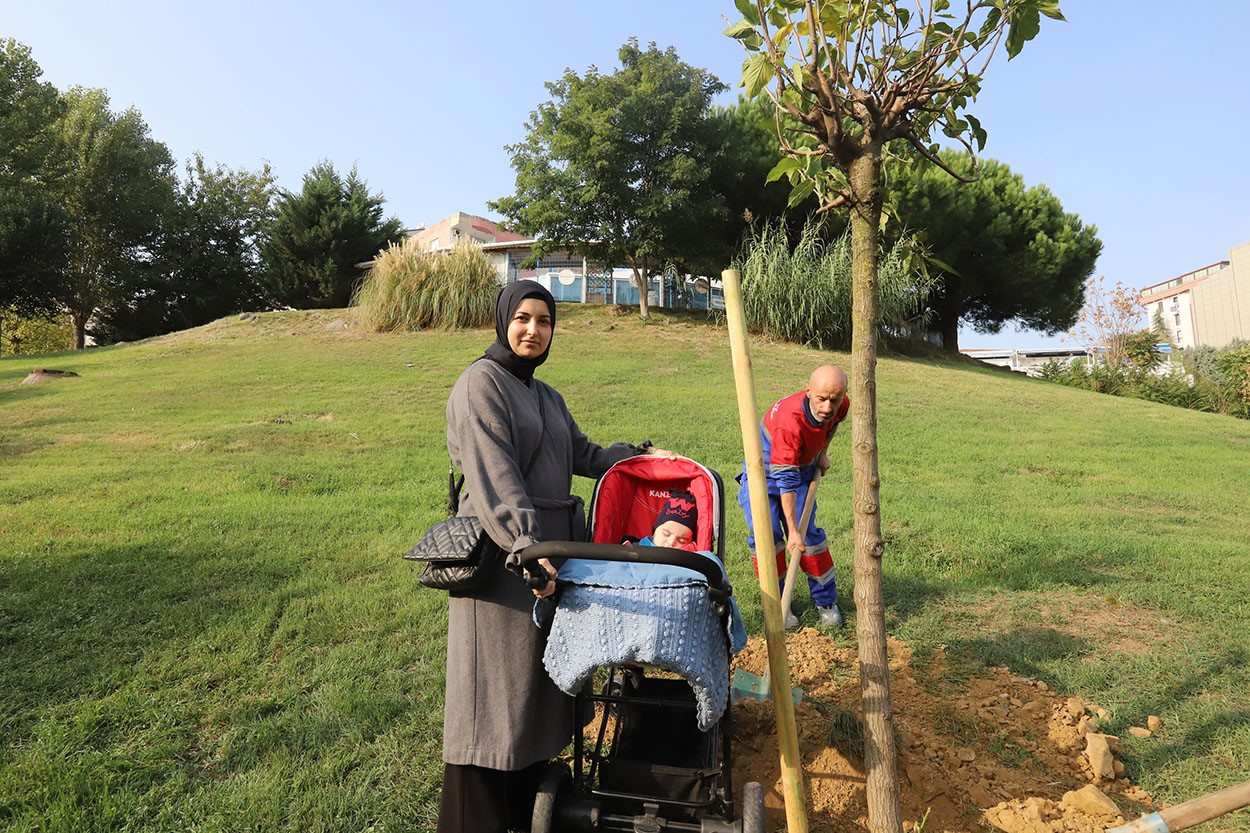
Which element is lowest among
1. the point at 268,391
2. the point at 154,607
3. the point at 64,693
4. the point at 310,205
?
the point at 64,693

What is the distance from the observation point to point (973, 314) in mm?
28891

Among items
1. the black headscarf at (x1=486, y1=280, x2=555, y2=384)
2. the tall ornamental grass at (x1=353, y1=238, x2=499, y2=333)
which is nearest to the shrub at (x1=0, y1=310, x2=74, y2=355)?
the tall ornamental grass at (x1=353, y1=238, x2=499, y2=333)

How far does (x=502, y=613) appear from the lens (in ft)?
7.72

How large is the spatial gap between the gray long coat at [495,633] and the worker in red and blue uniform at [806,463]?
2.29 metres

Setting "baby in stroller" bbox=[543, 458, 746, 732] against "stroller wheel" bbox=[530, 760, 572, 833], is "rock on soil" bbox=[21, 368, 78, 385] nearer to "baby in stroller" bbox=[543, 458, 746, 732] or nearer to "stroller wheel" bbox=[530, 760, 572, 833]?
"stroller wheel" bbox=[530, 760, 572, 833]

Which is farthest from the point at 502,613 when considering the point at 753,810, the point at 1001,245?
the point at 1001,245

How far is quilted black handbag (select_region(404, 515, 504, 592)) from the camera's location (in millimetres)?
2174

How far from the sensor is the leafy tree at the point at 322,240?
93.4ft

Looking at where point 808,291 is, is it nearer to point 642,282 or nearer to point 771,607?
point 642,282

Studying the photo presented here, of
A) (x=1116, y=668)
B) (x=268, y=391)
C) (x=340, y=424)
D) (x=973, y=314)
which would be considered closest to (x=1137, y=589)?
(x=1116, y=668)

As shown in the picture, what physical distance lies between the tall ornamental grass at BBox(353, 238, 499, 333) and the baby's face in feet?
50.2

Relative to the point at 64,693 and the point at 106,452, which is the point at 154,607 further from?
the point at 106,452

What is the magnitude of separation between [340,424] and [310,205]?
73.5 feet

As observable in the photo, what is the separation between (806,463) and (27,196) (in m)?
33.9
